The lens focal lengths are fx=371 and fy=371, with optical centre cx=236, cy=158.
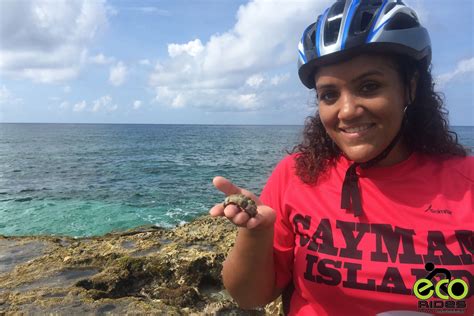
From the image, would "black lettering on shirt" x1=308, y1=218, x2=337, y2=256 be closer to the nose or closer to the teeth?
the teeth

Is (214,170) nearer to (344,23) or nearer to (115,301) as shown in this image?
(115,301)

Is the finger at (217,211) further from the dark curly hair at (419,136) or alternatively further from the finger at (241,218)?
the dark curly hair at (419,136)

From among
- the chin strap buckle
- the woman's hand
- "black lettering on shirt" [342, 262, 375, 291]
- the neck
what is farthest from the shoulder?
the woman's hand

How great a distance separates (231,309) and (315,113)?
10.7ft

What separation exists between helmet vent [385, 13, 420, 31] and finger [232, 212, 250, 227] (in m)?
1.84

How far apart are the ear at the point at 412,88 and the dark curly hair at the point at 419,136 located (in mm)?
29

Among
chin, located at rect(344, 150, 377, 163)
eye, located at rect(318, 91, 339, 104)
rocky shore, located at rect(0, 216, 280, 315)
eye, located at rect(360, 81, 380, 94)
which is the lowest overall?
rocky shore, located at rect(0, 216, 280, 315)

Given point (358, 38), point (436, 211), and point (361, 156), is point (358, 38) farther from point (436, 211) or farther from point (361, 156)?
point (436, 211)

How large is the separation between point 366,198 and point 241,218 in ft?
3.62

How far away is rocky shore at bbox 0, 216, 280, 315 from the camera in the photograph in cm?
514

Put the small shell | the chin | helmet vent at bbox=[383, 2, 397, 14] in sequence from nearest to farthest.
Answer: the small shell < the chin < helmet vent at bbox=[383, 2, 397, 14]

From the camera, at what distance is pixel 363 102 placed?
2.77 meters

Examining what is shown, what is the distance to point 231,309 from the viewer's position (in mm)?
5441

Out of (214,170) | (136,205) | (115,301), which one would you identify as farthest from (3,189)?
(115,301)
